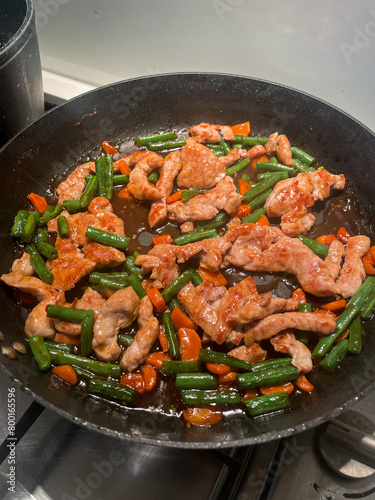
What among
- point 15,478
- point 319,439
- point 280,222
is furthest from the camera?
point 280,222

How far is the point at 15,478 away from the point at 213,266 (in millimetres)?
1866

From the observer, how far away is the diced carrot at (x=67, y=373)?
8.46ft

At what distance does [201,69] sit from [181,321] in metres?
3.00

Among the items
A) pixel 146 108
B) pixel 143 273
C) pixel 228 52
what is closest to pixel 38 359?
pixel 143 273

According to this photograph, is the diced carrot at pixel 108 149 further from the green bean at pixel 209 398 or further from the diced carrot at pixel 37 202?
the green bean at pixel 209 398

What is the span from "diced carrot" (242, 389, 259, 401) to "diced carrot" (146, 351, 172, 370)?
552 mm

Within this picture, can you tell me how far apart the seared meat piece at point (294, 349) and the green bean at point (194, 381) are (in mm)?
499

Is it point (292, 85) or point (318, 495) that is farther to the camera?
point (292, 85)

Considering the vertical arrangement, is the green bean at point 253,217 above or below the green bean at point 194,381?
above

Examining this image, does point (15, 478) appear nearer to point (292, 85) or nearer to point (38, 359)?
point (38, 359)

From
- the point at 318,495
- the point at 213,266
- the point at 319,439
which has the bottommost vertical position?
the point at 318,495

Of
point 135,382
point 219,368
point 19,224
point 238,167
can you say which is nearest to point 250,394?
point 219,368

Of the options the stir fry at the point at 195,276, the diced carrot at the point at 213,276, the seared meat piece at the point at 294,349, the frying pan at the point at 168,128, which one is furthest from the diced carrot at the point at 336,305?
the diced carrot at the point at 213,276

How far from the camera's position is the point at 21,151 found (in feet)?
11.3
